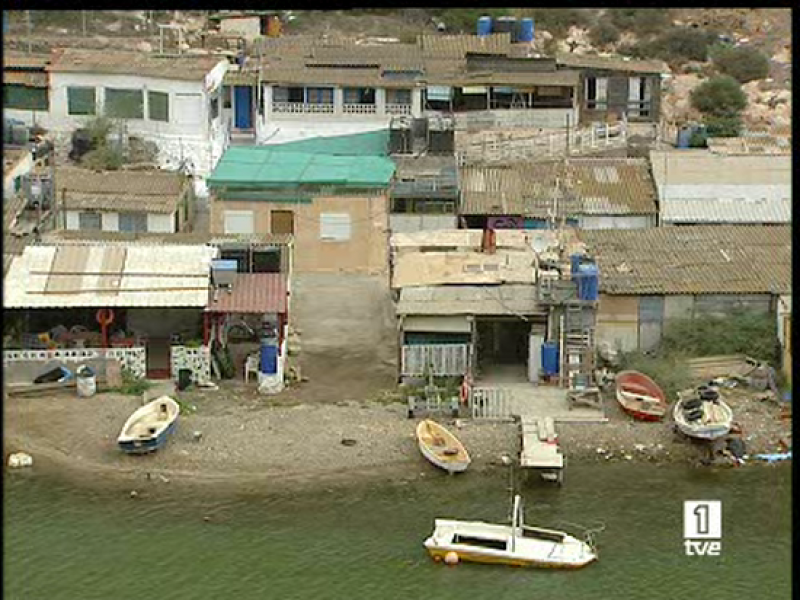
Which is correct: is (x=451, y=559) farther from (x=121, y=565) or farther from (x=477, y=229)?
(x=477, y=229)

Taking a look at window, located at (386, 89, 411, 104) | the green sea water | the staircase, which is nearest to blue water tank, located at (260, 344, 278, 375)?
the green sea water

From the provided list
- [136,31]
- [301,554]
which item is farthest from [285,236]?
[136,31]

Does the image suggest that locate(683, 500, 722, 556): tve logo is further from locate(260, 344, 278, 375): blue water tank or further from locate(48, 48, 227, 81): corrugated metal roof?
locate(48, 48, 227, 81): corrugated metal roof

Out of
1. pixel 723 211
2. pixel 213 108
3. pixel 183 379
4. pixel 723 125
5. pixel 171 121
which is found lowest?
pixel 183 379

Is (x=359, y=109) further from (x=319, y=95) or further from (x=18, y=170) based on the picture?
(x=18, y=170)

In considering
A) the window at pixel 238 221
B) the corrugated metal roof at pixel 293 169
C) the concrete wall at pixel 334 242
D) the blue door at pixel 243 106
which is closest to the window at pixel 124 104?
the blue door at pixel 243 106

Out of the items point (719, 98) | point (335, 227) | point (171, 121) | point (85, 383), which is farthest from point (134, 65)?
point (719, 98)
